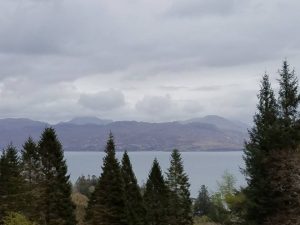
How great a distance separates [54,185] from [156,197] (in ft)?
61.8

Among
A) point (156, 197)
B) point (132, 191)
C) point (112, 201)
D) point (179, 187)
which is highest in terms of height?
point (132, 191)

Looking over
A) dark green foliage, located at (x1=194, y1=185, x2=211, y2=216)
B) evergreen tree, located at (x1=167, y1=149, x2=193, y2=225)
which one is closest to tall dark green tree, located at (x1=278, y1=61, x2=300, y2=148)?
evergreen tree, located at (x1=167, y1=149, x2=193, y2=225)

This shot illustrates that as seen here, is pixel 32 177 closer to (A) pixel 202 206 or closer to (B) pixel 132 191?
(B) pixel 132 191

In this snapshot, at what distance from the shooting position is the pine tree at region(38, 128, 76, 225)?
40.5m

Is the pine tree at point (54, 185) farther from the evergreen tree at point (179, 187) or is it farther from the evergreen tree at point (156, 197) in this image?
the evergreen tree at point (179, 187)

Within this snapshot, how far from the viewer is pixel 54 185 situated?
40.5m

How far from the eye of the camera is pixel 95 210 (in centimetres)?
4138

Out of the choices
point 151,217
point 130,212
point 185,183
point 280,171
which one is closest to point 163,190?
point 151,217

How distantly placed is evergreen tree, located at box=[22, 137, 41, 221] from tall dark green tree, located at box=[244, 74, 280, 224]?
17022mm

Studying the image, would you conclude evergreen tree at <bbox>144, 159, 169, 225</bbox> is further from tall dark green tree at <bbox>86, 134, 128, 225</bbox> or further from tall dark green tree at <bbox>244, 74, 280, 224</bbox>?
tall dark green tree at <bbox>244, 74, 280, 224</bbox>

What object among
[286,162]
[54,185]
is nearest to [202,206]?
[54,185]

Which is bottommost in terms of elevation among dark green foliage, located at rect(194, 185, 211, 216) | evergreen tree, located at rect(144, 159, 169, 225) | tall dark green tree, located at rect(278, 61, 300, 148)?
dark green foliage, located at rect(194, 185, 211, 216)

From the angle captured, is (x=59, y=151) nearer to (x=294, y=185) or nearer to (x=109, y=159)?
(x=109, y=159)

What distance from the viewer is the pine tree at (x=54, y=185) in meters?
40.5
